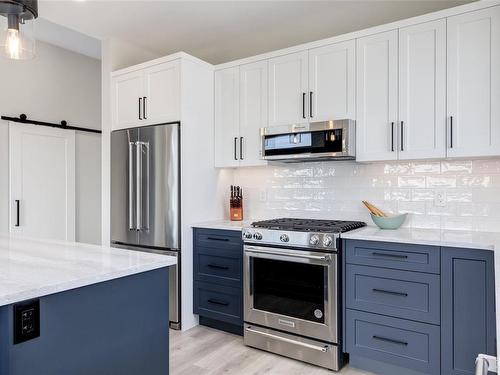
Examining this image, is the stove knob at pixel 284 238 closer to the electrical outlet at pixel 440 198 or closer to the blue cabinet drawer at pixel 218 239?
the blue cabinet drawer at pixel 218 239

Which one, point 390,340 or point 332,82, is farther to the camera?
point 332,82

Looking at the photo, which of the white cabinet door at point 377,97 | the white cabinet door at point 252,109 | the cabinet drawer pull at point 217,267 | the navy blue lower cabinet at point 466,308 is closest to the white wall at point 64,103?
the cabinet drawer pull at point 217,267

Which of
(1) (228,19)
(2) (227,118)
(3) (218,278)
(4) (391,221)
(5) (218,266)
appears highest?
(1) (228,19)

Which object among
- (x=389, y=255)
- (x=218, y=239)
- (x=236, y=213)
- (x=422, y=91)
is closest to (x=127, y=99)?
(x=236, y=213)

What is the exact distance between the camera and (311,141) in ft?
10.0

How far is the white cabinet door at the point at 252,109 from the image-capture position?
11.3ft

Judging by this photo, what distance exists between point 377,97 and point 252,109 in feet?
3.67

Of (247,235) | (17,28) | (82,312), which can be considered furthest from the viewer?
(247,235)

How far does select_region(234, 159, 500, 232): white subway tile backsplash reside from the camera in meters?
2.81

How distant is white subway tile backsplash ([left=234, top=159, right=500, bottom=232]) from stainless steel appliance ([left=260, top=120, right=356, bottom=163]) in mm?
380

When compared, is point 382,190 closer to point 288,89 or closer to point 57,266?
point 288,89

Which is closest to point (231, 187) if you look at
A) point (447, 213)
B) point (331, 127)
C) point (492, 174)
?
point (331, 127)

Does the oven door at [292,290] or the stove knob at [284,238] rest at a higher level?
the stove knob at [284,238]

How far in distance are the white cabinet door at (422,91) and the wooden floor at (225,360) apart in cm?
165
